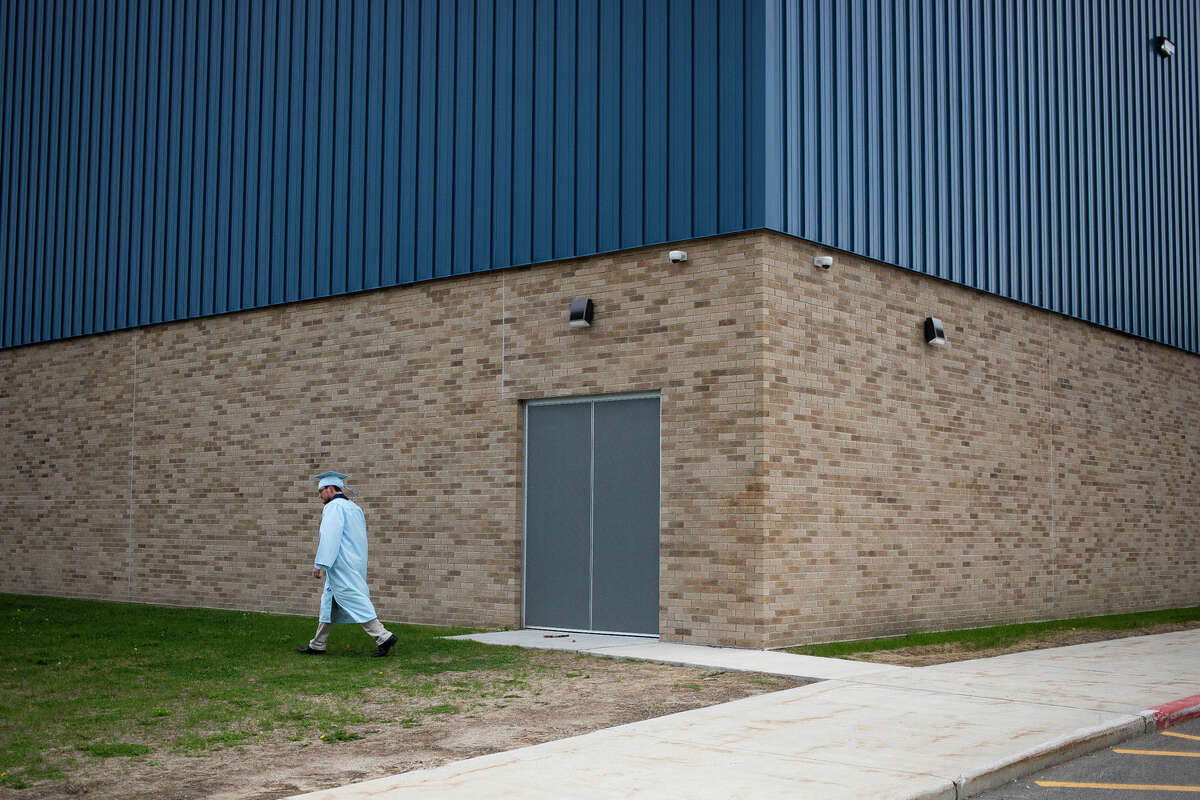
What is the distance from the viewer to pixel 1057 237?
60.4ft

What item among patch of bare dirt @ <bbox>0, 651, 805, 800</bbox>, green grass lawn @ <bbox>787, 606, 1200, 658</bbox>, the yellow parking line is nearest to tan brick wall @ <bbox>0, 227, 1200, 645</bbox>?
green grass lawn @ <bbox>787, 606, 1200, 658</bbox>

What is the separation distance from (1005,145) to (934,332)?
3.83 m

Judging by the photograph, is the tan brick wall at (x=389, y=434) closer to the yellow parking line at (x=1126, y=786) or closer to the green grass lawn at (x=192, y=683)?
the green grass lawn at (x=192, y=683)

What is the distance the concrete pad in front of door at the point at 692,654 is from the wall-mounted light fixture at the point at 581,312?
373 centimetres

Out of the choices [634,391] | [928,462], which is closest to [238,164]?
[634,391]

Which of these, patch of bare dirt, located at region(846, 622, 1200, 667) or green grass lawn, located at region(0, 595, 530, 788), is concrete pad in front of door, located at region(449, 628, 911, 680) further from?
green grass lawn, located at region(0, 595, 530, 788)

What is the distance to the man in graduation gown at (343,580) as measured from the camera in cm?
1209

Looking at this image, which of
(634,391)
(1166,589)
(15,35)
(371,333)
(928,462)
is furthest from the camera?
(15,35)

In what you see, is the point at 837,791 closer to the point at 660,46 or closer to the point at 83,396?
the point at 660,46

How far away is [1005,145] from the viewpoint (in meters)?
17.4

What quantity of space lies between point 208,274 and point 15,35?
25.3 feet

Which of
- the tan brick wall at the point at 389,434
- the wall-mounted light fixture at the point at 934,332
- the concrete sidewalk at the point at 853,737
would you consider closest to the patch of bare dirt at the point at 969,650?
the concrete sidewalk at the point at 853,737

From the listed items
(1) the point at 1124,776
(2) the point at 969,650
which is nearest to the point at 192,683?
(1) the point at 1124,776

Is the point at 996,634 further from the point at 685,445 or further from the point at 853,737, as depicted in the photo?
the point at 853,737
